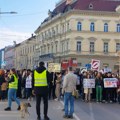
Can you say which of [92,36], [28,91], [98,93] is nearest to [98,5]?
[92,36]

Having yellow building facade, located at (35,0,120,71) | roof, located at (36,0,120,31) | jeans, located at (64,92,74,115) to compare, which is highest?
roof, located at (36,0,120,31)

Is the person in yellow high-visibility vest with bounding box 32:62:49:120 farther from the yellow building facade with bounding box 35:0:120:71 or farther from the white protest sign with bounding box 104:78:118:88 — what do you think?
the yellow building facade with bounding box 35:0:120:71

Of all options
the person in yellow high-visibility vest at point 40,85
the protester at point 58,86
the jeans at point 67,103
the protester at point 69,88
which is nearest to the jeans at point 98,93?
the protester at point 58,86

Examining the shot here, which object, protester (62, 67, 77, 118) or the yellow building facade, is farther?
the yellow building facade

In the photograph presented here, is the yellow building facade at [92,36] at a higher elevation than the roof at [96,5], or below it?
below

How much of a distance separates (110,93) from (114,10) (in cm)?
6808

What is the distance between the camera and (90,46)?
94.5m

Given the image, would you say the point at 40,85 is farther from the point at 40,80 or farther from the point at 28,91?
the point at 28,91

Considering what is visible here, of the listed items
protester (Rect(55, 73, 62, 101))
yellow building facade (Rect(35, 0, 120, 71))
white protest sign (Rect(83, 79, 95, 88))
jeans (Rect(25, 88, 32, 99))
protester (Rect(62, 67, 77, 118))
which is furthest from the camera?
yellow building facade (Rect(35, 0, 120, 71))

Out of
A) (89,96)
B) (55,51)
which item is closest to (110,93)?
(89,96)

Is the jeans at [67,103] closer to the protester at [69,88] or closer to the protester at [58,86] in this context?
the protester at [69,88]

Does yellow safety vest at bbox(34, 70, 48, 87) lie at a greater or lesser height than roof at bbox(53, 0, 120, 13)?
lesser

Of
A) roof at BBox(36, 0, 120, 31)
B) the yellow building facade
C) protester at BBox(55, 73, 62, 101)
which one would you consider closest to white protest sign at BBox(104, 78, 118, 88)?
protester at BBox(55, 73, 62, 101)

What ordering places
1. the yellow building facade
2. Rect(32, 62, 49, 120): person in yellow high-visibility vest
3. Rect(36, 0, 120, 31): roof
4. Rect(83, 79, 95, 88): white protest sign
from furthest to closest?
1. Rect(36, 0, 120, 31): roof
2. the yellow building facade
3. Rect(83, 79, 95, 88): white protest sign
4. Rect(32, 62, 49, 120): person in yellow high-visibility vest
